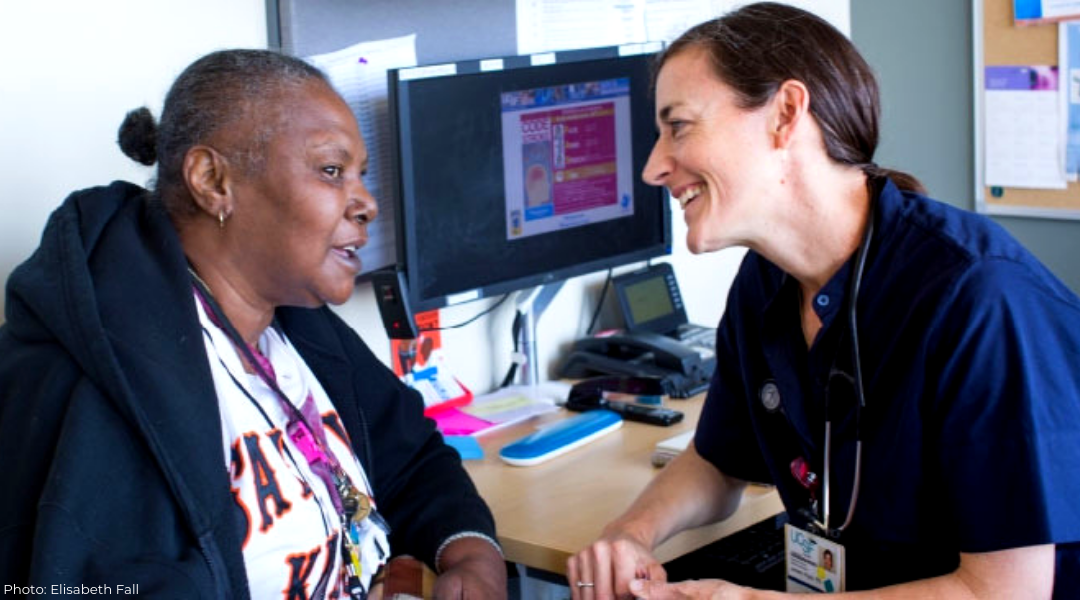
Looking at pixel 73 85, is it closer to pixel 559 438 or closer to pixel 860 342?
pixel 559 438

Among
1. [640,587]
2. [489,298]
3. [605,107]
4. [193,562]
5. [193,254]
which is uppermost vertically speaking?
[605,107]

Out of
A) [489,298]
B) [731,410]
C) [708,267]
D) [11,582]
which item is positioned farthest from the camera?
[708,267]

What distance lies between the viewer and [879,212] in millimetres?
1689

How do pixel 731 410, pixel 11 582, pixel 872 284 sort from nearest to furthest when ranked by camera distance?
pixel 11 582 < pixel 872 284 < pixel 731 410

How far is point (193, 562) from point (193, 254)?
419 millimetres

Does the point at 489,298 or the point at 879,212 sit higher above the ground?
the point at 879,212

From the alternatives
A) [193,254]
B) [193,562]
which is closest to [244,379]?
[193,254]

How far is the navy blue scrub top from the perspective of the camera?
1505mm

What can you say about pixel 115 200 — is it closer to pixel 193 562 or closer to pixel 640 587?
pixel 193 562

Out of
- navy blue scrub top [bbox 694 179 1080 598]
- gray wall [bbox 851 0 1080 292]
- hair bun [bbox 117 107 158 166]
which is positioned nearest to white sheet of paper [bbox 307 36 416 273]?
hair bun [bbox 117 107 158 166]

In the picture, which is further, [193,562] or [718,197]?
[718,197]

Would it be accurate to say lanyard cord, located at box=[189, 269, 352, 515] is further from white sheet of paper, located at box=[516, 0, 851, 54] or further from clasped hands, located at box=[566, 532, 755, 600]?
white sheet of paper, located at box=[516, 0, 851, 54]

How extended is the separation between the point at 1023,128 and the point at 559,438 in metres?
A: 2.29

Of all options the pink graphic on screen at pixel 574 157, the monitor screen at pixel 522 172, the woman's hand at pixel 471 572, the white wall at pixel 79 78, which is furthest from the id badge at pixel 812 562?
the white wall at pixel 79 78
